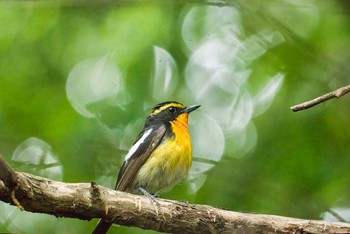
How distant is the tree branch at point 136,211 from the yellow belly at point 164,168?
1.10 meters

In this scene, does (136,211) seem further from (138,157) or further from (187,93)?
(187,93)

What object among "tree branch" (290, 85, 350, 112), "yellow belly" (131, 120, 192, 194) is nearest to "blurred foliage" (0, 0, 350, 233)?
"yellow belly" (131, 120, 192, 194)

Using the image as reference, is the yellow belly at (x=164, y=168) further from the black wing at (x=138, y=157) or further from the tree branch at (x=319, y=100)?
the tree branch at (x=319, y=100)

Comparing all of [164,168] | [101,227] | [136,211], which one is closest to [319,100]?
[136,211]

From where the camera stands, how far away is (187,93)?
8148 millimetres

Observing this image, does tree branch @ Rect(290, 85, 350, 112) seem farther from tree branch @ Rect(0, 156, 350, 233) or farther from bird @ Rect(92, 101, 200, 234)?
bird @ Rect(92, 101, 200, 234)

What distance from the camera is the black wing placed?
204 inches

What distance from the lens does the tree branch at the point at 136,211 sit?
3.61m

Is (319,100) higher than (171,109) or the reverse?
higher

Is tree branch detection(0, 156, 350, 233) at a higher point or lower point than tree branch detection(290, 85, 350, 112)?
lower

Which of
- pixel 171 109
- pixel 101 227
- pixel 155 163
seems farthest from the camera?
pixel 171 109

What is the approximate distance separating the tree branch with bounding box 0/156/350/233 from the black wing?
106 centimetres

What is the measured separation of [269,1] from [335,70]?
3.43ft

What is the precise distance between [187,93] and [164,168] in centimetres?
297
